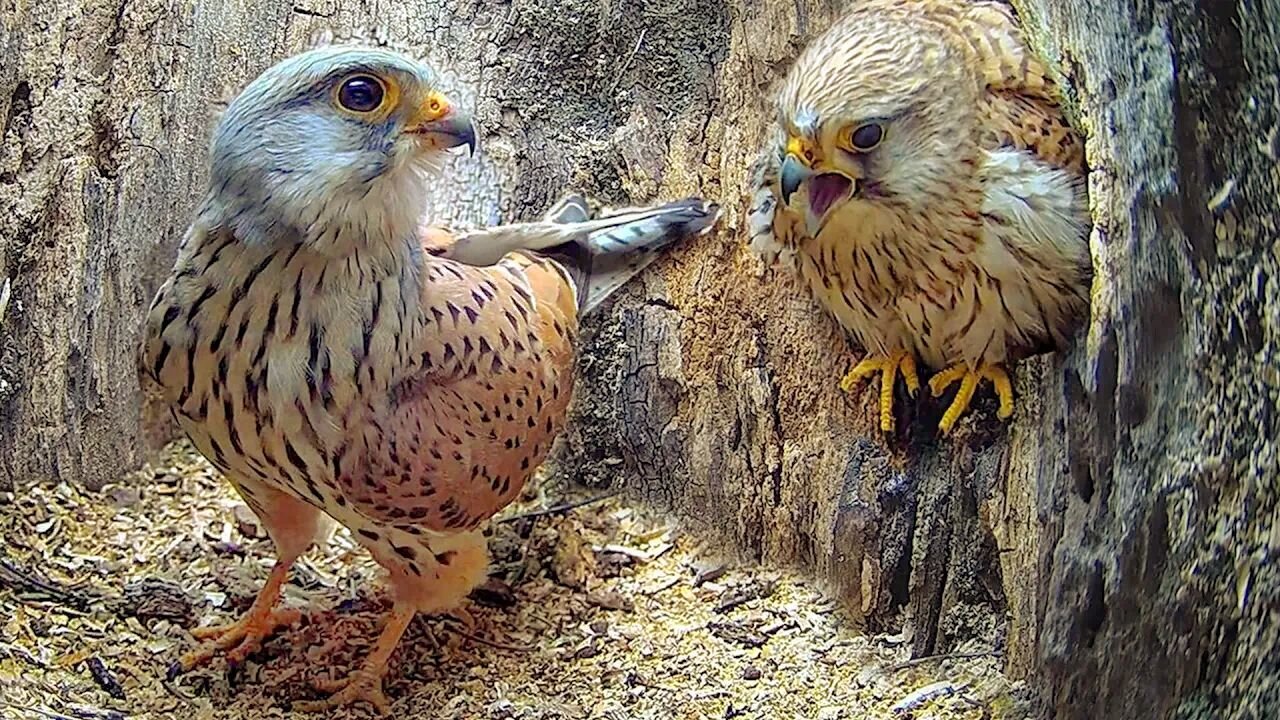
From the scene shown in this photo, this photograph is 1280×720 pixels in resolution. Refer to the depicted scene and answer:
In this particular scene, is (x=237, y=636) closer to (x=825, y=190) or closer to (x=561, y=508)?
(x=561, y=508)

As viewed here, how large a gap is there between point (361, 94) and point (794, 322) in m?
1.24

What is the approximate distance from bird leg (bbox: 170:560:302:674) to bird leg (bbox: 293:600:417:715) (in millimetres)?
214

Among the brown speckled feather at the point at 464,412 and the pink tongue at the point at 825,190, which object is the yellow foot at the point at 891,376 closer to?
the pink tongue at the point at 825,190

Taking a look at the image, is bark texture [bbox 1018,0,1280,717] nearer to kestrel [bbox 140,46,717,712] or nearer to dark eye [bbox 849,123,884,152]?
dark eye [bbox 849,123,884,152]

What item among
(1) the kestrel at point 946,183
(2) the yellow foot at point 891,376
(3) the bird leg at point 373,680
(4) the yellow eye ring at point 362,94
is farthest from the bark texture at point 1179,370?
(3) the bird leg at point 373,680

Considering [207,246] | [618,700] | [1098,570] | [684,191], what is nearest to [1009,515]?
[1098,570]

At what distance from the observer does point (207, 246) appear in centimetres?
261

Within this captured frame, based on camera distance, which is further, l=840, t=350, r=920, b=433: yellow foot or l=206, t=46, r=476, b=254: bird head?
l=840, t=350, r=920, b=433: yellow foot

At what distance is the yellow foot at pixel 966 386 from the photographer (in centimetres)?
274

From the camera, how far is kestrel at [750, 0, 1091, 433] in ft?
8.45

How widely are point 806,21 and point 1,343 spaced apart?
7.00ft

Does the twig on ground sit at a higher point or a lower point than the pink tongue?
lower

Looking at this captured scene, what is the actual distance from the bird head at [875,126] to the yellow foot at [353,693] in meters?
1.42

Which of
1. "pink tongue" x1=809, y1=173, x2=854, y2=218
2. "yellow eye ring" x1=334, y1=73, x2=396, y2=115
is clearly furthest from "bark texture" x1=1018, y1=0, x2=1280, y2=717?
"yellow eye ring" x1=334, y1=73, x2=396, y2=115
